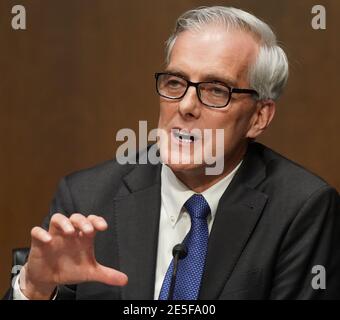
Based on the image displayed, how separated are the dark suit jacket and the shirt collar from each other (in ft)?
0.06

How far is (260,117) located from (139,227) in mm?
432

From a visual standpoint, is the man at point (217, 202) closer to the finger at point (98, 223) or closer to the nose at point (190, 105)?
the nose at point (190, 105)

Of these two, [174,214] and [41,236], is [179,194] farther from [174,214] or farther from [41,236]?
[41,236]

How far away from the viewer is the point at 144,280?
175 centimetres

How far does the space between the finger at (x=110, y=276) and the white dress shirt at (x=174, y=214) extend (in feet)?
1.00

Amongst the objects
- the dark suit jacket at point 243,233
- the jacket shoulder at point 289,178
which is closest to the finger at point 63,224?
the dark suit jacket at point 243,233

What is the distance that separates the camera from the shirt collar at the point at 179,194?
5.99 ft

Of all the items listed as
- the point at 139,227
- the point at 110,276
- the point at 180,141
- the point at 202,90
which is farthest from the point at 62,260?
the point at 202,90

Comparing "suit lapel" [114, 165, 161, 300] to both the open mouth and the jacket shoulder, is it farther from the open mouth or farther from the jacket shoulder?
the jacket shoulder

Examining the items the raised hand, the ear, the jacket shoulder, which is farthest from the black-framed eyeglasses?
the raised hand
